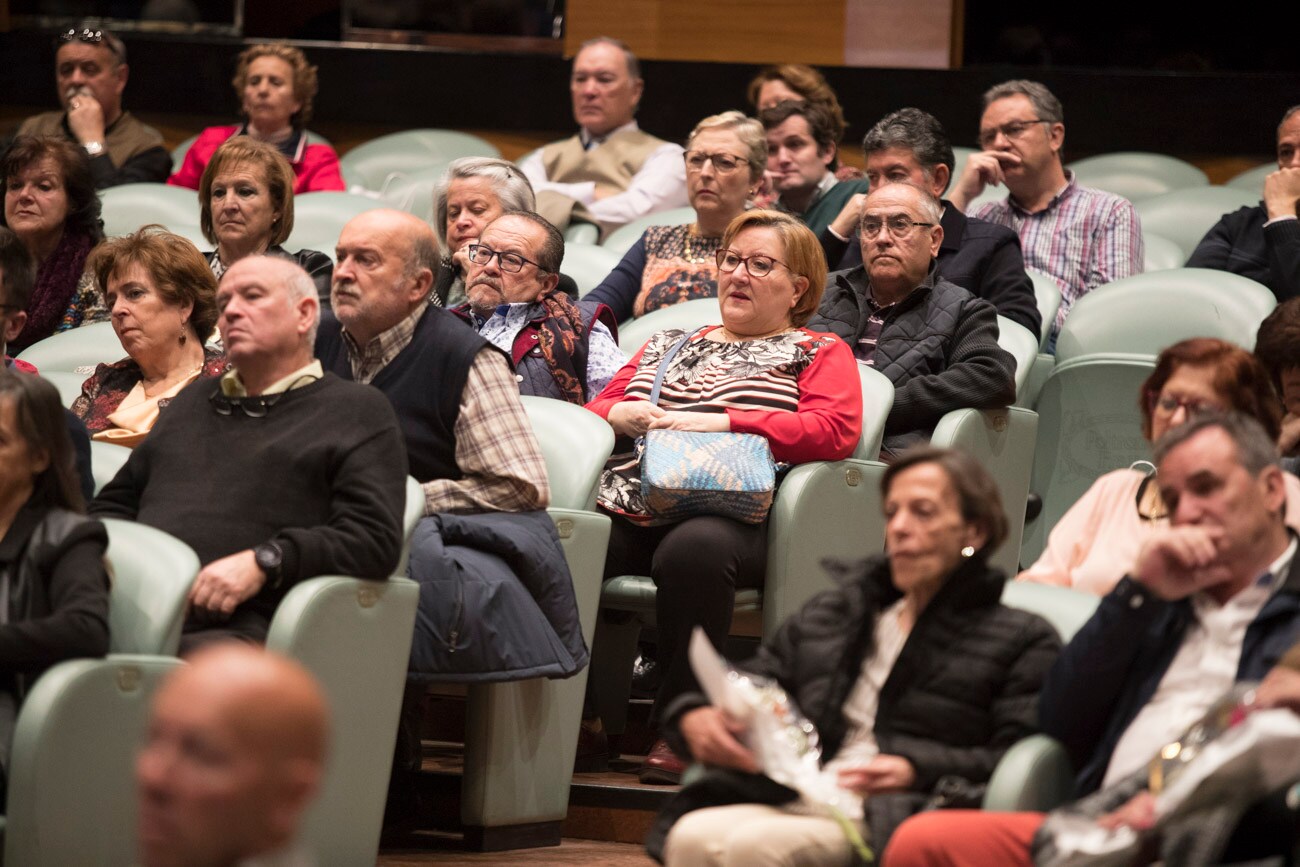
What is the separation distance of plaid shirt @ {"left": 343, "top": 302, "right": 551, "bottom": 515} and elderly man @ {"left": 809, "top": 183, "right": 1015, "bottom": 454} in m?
0.96

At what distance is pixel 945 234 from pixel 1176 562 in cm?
234

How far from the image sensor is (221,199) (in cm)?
411

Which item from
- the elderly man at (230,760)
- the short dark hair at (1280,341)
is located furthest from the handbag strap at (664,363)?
the elderly man at (230,760)

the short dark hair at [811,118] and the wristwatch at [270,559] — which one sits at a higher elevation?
the short dark hair at [811,118]

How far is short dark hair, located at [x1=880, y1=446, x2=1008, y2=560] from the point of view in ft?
7.60

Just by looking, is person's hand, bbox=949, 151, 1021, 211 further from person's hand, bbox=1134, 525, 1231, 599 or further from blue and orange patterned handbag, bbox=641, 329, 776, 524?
person's hand, bbox=1134, 525, 1231, 599

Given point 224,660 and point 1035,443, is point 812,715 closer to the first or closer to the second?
point 224,660

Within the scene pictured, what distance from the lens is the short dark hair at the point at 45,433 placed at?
259 cm

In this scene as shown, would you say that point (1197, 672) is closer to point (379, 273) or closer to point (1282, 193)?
point (379, 273)

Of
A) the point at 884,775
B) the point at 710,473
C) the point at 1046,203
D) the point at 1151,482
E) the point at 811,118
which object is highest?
the point at 811,118

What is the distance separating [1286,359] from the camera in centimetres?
310

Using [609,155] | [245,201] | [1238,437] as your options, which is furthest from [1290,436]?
[609,155]

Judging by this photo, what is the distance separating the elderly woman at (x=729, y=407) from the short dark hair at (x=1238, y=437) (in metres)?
1.27

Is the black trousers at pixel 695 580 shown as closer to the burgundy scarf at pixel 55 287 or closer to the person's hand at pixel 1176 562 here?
the person's hand at pixel 1176 562
